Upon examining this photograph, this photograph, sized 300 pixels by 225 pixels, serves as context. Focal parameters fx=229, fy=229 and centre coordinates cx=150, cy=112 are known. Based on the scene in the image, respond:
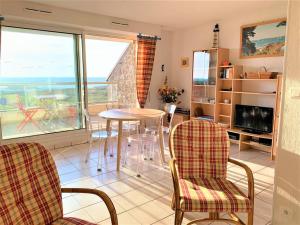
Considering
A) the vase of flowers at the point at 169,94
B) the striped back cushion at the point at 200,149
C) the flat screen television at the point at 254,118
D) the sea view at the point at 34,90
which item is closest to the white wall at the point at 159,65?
the vase of flowers at the point at 169,94

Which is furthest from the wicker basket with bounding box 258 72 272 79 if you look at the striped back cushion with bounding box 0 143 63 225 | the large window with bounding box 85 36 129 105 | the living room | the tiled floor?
the striped back cushion with bounding box 0 143 63 225

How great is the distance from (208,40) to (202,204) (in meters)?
3.89

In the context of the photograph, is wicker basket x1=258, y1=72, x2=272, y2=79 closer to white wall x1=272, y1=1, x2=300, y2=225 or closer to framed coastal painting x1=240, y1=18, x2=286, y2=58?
framed coastal painting x1=240, y1=18, x2=286, y2=58

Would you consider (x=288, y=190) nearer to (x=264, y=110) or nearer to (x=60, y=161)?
(x=264, y=110)

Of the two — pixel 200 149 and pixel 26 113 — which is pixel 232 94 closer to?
pixel 200 149

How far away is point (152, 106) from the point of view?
5438 mm

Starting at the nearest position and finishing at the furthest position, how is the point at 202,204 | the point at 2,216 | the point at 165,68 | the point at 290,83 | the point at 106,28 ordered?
the point at 2,216
the point at 202,204
the point at 290,83
the point at 106,28
the point at 165,68

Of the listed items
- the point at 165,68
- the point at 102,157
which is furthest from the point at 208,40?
the point at 102,157

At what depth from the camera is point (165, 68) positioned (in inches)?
217

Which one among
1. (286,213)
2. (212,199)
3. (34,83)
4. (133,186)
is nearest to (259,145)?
(286,213)

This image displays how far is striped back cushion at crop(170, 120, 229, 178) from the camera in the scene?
199cm

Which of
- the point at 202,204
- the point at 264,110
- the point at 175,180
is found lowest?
the point at 202,204

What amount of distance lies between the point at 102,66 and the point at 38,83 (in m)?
1.58

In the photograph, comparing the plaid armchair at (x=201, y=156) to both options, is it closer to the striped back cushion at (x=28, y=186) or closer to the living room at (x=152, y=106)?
the living room at (x=152, y=106)
